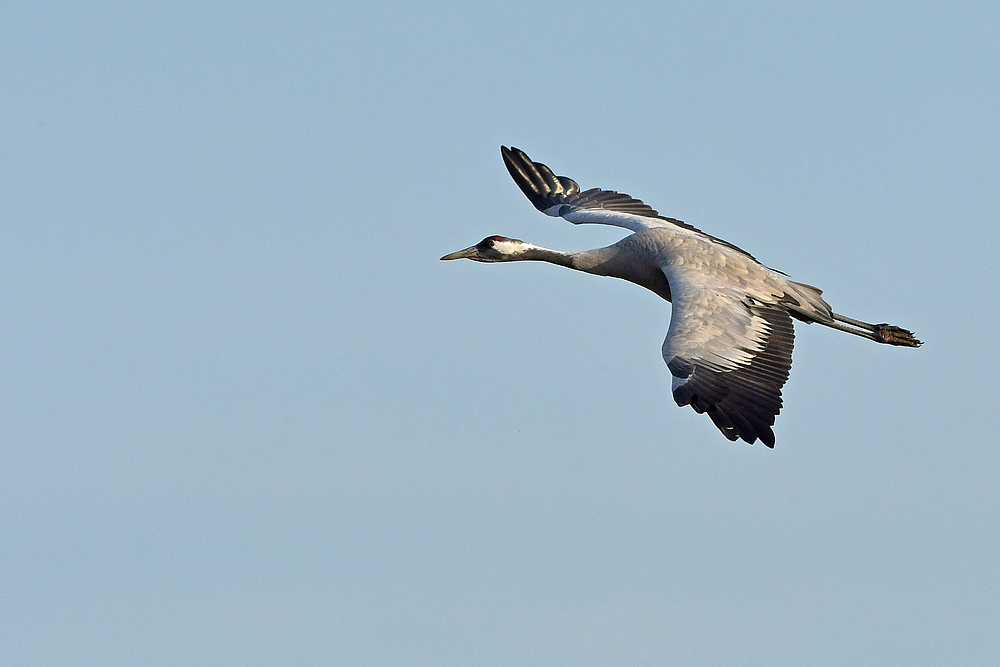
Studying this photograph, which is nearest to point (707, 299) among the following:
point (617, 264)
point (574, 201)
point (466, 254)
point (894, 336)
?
point (617, 264)

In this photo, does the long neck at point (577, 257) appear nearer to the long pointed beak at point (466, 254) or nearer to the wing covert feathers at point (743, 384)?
the long pointed beak at point (466, 254)

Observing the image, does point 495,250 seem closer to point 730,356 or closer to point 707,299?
point 707,299

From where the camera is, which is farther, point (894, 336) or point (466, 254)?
point (466, 254)

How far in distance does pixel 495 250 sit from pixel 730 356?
560cm

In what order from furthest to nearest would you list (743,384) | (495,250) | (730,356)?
(495,250) < (730,356) < (743,384)

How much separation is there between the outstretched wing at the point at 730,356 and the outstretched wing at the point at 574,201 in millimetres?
3439

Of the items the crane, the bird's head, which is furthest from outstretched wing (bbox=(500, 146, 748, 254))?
the bird's head

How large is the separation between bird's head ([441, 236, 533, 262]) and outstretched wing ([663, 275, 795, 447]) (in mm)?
3522

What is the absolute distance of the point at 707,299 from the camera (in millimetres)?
19547

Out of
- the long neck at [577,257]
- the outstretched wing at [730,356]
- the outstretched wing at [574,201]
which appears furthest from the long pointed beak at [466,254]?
the outstretched wing at [730,356]

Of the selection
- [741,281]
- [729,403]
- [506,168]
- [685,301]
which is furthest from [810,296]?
[506,168]

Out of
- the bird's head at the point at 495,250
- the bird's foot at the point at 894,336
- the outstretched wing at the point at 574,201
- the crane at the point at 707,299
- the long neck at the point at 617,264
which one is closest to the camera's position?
the crane at the point at 707,299

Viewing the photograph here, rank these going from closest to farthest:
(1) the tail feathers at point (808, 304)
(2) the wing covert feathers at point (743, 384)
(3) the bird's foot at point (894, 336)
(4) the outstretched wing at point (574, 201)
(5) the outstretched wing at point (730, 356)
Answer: (2) the wing covert feathers at point (743, 384) → (5) the outstretched wing at point (730, 356) → (1) the tail feathers at point (808, 304) → (3) the bird's foot at point (894, 336) → (4) the outstretched wing at point (574, 201)

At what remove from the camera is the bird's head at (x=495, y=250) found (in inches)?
913
